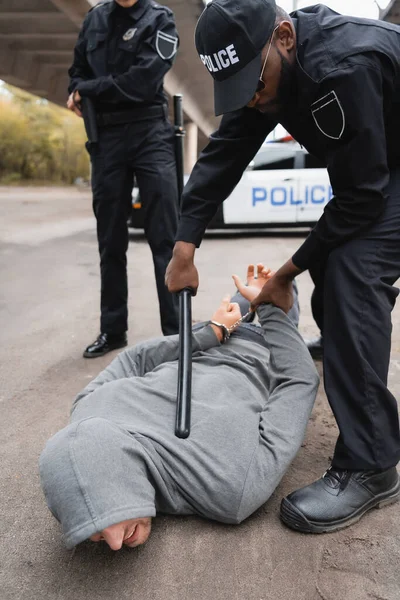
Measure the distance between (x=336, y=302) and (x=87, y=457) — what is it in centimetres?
86

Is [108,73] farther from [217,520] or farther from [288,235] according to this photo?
[288,235]

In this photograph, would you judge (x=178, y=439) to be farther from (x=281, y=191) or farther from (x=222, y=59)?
(x=281, y=191)

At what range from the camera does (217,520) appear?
1750 millimetres

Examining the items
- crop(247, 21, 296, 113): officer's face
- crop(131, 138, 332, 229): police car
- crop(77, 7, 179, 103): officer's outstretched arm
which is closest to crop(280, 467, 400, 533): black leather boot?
crop(247, 21, 296, 113): officer's face

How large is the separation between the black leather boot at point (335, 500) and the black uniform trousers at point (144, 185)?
1.53 meters

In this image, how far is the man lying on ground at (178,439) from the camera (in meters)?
1.43

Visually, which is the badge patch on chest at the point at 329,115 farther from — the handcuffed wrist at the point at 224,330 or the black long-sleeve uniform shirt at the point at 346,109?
the handcuffed wrist at the point at 224,330

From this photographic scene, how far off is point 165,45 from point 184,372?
1.99 meters

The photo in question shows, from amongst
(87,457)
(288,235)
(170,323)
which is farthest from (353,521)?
(288,235)

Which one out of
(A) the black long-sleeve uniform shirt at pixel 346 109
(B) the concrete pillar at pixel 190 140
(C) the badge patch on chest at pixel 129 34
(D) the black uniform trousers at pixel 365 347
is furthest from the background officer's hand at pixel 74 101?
(B) the concrete pillar at pixel 190 140

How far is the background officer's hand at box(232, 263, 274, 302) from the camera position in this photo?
254cm

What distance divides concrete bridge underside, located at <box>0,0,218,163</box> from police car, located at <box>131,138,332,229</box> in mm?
3421

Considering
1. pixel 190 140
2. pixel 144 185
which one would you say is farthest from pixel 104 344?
pixel 190 140

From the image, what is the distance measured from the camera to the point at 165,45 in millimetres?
3117
